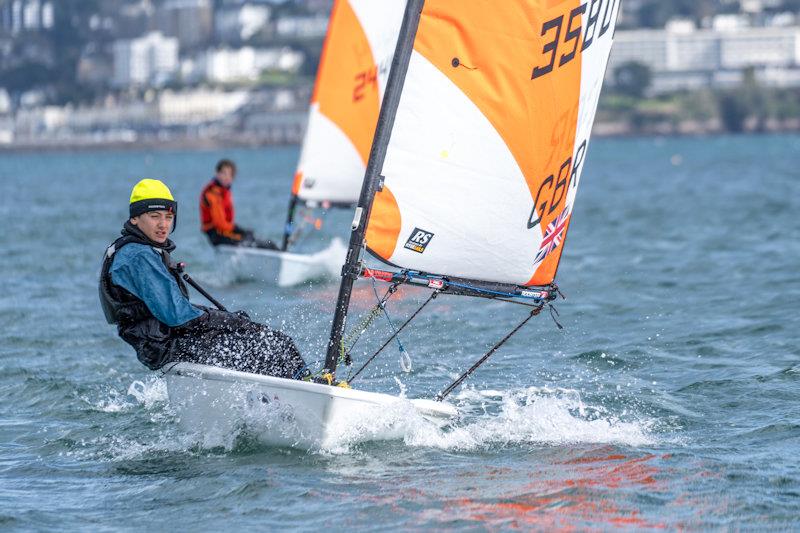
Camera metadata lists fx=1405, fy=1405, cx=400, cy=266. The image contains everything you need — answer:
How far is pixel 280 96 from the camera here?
143 m

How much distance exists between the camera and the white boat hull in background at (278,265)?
524 inches

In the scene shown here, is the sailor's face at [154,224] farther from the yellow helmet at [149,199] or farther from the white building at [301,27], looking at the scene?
the white building at [301,27]

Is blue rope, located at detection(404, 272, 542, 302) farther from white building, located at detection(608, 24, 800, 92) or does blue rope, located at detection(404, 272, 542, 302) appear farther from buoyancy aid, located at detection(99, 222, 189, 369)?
white building, located at detection(608, 24, 800, 92)

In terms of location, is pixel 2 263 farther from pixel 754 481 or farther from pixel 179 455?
pixel 754 481

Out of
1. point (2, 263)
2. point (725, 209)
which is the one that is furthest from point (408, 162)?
point (725, 209)

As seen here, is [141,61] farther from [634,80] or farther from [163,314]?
[163,314]

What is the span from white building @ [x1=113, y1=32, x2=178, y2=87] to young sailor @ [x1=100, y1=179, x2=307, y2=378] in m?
181

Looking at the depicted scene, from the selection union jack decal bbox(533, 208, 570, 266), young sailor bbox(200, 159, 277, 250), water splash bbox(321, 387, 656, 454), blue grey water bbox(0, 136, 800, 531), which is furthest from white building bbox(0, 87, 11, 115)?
union jack decal bbox(533, 208, 570, 266)

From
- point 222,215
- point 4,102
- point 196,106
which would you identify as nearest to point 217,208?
point 222,215

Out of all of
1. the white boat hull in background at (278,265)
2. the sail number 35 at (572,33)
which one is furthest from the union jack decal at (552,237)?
the white boat hull in background at (278,265)

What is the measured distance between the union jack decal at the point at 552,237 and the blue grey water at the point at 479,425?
2.64ft

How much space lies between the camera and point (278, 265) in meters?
13.3

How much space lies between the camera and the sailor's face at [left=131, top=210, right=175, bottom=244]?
6461 mm

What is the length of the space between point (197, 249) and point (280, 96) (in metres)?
127
